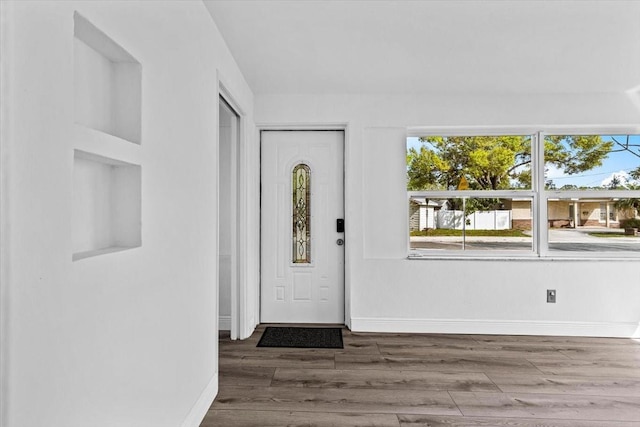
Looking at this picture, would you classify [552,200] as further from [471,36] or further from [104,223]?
[104,223]

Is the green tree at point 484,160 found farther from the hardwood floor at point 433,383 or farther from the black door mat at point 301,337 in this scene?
the black door mat at point 301,337

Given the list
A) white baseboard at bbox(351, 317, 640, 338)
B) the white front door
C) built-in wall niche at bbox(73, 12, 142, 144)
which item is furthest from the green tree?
built-in wall niche at bbox(73, 12, 142, 144)

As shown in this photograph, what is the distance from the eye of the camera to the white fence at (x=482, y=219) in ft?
13.5

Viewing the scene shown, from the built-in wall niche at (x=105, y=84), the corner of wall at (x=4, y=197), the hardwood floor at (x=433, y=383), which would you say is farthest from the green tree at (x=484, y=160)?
the corner of wall at (x=4, y=197)

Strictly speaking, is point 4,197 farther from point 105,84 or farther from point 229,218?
point 229,218

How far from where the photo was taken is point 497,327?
3.96m

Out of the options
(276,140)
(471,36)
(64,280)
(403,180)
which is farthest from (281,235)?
(64,280)

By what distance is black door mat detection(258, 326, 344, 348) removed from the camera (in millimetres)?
3588

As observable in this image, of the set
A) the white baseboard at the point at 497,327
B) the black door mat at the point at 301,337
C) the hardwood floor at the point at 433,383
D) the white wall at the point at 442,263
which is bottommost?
the hardwood floor at the point at 433,383

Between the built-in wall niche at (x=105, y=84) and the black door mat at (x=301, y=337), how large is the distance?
8.23 feet

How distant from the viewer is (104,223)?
4.83 ft

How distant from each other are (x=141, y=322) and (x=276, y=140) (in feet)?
9.51

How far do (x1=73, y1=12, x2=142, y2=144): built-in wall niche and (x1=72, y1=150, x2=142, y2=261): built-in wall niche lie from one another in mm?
129

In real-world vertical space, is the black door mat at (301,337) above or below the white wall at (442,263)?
below
